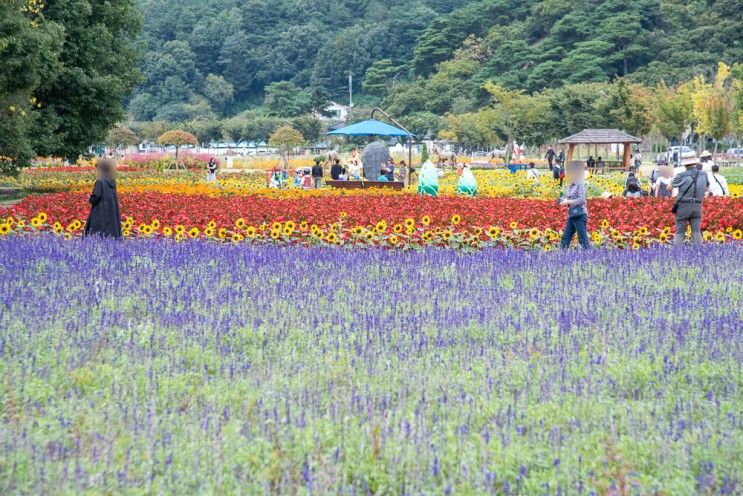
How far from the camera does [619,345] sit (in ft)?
17.7

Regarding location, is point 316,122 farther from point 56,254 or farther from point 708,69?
point 56,254

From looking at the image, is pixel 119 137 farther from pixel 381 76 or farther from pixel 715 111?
pixel 381 76

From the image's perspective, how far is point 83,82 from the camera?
24.1 m

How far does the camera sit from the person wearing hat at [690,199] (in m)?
10.8

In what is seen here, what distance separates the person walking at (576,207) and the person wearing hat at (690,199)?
1064mm

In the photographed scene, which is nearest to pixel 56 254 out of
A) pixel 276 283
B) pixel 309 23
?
pixel 276 283

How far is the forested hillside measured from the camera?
3110 inches

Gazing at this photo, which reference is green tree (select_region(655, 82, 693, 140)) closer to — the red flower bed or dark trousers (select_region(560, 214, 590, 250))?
the red flower bed

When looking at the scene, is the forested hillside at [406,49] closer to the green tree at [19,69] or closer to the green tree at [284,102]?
the green tree at [284,102]

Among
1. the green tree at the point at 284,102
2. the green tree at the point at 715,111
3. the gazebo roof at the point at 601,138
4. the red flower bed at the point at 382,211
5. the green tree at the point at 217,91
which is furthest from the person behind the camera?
the green tree at the point at 217,91

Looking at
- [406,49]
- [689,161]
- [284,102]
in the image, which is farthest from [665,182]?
[406,49]

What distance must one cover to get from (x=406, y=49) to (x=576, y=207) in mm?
111091

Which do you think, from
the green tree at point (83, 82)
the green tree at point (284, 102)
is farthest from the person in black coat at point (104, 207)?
the green tree at point (284, 102)

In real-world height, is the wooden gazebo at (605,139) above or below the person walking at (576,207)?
above
